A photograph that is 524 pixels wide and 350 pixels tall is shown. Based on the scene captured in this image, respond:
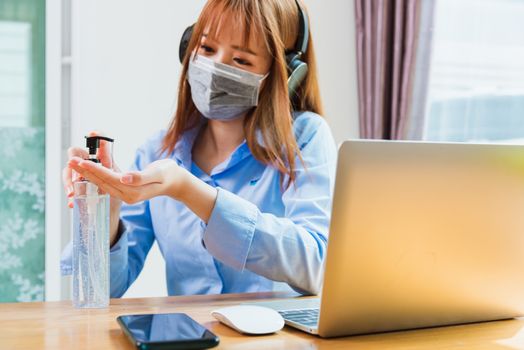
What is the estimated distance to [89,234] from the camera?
41.1 inches

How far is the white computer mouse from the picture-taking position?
907mm

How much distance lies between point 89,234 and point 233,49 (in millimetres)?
574

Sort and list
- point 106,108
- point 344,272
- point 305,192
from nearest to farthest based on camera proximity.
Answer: point 344,272 < point 305,192 < point 106,108

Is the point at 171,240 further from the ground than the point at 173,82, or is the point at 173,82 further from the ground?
the point at 173,82

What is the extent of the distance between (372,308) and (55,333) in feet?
1.37

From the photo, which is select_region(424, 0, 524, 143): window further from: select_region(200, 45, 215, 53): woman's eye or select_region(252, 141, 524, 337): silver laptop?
select_region(252, 141, 524, 337): silver laptop

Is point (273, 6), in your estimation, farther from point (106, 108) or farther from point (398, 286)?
point (106, 108)

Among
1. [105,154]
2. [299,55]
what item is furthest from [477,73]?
[105,154]

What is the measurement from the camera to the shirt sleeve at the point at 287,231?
1164 millimetres

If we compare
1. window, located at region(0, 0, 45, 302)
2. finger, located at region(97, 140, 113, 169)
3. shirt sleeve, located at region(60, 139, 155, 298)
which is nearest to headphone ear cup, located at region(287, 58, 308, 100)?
shirt sleeve, located at region(60, 139, 155, 298)

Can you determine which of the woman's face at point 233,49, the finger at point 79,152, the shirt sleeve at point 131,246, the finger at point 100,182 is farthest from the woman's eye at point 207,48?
the finger at point 100,182

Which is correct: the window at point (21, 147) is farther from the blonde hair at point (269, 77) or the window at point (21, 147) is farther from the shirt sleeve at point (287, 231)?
the shirt sleeve at point (287, 231)

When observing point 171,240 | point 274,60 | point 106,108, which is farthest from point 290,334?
point 106,108

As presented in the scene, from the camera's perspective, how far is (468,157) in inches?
34.9
